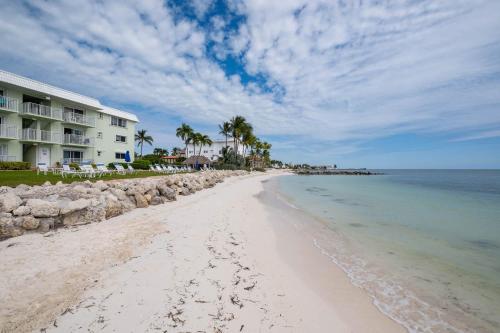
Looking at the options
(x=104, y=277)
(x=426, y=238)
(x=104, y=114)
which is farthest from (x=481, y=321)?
(x=104, y=114)

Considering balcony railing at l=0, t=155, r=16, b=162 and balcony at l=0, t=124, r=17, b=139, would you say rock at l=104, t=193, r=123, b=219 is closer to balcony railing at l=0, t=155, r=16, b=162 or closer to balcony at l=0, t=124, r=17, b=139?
balcony at l=0, t=124, r=17, b=139

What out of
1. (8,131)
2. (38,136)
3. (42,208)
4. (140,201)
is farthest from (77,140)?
(42,208)

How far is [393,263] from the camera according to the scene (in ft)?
16.0

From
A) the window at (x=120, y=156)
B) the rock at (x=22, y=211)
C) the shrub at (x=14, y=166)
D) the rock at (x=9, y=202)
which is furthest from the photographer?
the window at (x=120, y=156)

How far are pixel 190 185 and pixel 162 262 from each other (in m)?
9.66

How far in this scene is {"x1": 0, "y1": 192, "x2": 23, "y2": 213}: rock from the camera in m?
4.64

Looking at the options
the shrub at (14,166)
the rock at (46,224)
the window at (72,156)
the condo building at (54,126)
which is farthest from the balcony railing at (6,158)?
the rock at (46,224)

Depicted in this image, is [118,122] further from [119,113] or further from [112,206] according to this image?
[112,206]

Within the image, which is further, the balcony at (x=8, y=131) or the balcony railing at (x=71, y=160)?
the balcony railing at (x=71, y=160)

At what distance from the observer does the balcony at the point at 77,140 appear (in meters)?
23.6

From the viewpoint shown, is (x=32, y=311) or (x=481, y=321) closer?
(x=32, y=311)

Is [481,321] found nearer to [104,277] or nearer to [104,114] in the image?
[104,277]

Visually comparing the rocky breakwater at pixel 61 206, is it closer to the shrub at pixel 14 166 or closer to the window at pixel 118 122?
the shrub at pixel 14 166

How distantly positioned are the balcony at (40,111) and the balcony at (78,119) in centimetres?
73
